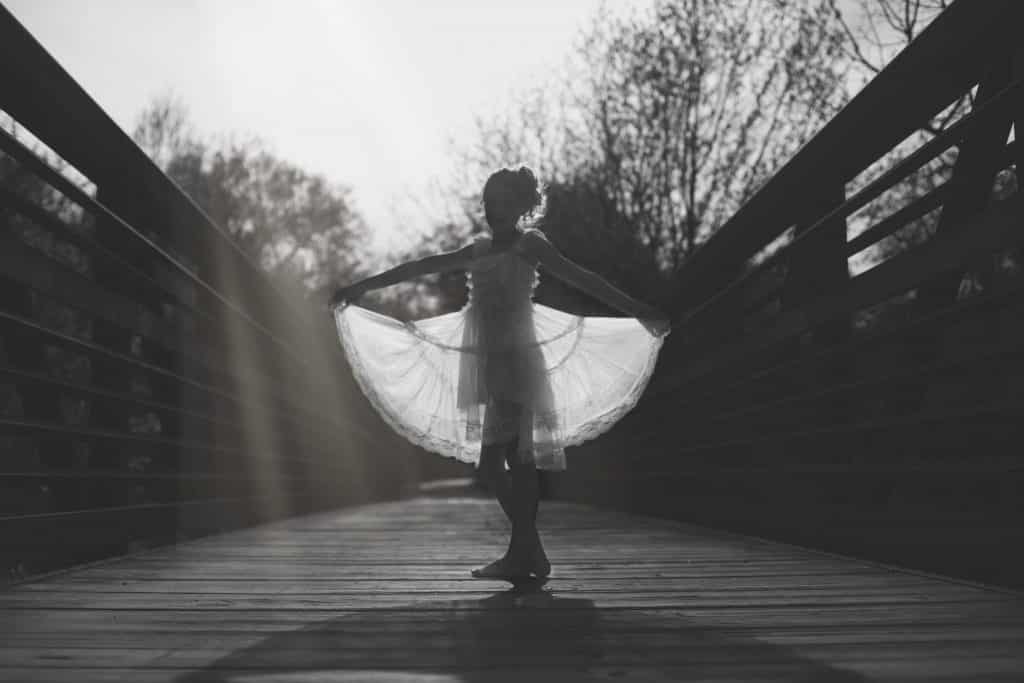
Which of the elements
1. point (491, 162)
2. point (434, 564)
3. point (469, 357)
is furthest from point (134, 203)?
point (491, 162)

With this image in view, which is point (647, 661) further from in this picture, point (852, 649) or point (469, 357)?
point (469, 357)

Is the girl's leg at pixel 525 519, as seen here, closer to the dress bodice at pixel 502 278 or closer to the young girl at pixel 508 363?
the young girl at pixel 508 363

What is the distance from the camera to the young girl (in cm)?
396

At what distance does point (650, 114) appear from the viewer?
16.1m

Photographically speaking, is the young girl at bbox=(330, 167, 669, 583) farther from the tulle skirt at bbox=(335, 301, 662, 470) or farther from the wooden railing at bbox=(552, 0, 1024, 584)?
the wooden railing at bbox=(552, 0, 1024, 584)

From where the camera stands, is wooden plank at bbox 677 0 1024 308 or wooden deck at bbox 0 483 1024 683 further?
wooden plank at bbox 677 0 1024 308

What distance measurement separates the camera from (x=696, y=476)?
6566 millimetres

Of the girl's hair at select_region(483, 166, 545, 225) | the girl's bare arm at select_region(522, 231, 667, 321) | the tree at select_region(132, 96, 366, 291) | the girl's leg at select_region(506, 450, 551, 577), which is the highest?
the tree at select_region(132, 96, 366, 291)

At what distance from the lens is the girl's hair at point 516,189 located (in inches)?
157

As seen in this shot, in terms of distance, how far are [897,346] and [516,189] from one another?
1.58m

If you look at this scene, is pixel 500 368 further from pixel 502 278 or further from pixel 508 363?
pixel 502 278

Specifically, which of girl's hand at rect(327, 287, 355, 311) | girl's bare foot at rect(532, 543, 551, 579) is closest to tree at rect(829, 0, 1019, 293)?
girl's hand at rect(327, 287, 355, 311)

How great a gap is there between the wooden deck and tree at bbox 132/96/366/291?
23.5 metres

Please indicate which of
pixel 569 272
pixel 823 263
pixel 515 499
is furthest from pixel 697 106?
pixel 515 499
